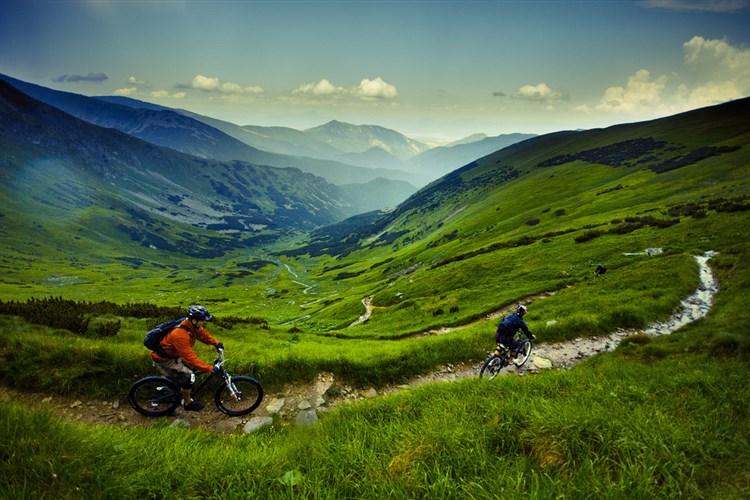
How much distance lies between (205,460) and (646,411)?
8.72 metres

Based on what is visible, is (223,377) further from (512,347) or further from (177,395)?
(512,347)

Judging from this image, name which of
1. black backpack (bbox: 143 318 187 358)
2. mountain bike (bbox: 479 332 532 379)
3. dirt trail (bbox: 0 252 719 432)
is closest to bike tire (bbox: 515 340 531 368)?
mountain bike (bbox: 479 332 532 379)

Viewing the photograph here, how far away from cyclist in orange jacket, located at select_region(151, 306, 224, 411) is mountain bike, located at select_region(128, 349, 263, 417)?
27cm

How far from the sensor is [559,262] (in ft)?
136

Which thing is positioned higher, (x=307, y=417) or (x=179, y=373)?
(x=179, y=373)

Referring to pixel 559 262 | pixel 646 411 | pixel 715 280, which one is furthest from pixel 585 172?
pixel 646 411

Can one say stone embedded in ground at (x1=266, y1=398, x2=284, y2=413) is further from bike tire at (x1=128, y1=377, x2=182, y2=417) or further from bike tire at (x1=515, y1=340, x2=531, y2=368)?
bike tire at (x1=515, y1=340, x2=531, y2=368)

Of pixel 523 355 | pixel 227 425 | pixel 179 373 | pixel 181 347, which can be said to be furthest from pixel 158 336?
pixel 523 355

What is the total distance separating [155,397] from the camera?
10.9 metres

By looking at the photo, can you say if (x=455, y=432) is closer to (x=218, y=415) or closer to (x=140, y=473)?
(x=140, y=473)

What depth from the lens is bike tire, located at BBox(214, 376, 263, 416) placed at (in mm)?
11305

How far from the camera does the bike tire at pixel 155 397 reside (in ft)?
34.8

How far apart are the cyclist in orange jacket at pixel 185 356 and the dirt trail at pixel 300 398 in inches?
38.4

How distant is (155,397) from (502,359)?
15.0 meters
